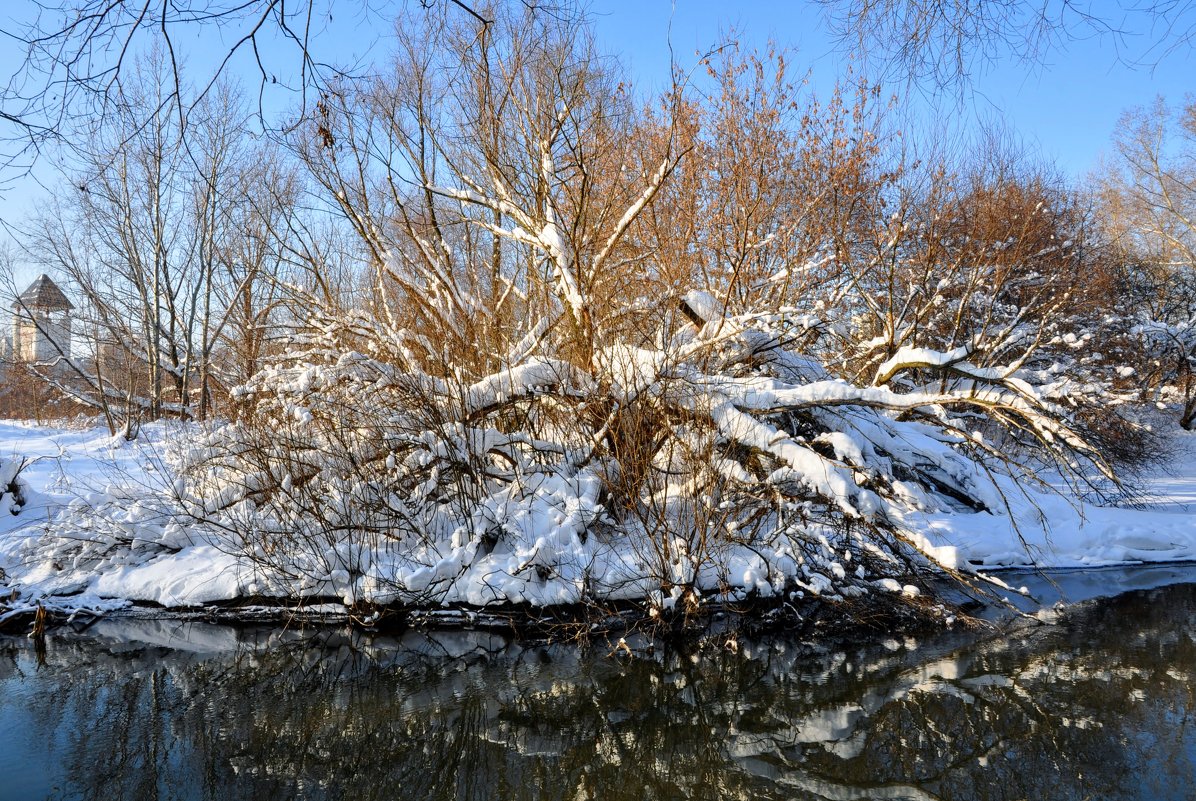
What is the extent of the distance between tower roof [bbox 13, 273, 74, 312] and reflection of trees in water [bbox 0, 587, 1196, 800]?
1623cm

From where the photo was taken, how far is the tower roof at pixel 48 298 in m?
19.3

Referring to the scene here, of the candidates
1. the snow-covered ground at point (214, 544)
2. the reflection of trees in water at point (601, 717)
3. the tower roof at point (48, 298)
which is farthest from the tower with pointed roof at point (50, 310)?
the reflection of trees in water at point (601, 717)

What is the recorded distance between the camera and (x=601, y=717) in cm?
508

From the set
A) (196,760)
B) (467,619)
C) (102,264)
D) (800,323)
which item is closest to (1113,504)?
(800,323)

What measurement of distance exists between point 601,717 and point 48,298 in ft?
68.3

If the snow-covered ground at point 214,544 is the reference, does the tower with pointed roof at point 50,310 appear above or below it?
above

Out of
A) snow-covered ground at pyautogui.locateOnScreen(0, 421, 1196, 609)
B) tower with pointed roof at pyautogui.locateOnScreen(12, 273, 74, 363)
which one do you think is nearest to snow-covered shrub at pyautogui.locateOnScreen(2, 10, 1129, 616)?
snow-covered ground at pyautogui.locateOnScreen(0, 421, 1196, 609)

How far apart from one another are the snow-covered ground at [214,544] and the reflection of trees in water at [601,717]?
2.01ft

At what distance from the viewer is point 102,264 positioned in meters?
19.0

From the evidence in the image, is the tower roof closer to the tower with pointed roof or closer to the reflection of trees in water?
the tower with pointed roof

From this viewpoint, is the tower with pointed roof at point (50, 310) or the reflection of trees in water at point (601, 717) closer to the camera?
the reflection of trees in water at point (601, 717)

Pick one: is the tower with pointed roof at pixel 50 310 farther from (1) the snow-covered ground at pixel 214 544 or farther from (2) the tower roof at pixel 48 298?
(1) the snow-covered ground at pixel 214 544

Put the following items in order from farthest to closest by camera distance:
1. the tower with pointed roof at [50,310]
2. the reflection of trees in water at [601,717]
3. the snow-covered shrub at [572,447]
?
the tower with pointed roof at [50,310] < the snow-covered shrub at [572,447] < the reflection of trees in water at [601,717]

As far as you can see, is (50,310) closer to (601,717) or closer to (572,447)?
(572,447)
